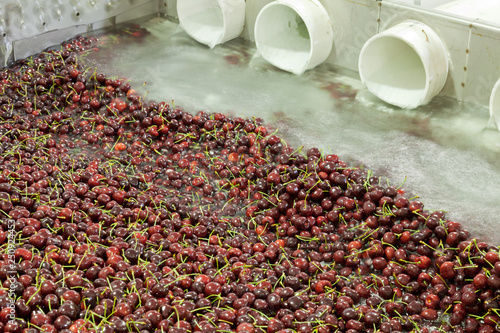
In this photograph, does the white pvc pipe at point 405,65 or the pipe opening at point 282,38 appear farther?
the pipe opening at point 282,38

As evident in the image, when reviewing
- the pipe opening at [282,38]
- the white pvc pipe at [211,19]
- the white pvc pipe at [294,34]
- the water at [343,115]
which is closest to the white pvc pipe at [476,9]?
the water at [343,115]

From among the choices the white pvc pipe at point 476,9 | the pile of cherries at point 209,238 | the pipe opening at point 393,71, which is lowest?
the pile of cherries at point 209,238

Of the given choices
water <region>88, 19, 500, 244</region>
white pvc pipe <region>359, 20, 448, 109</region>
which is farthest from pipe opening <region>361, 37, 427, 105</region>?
water <region>88, 19, 500, 244</region>

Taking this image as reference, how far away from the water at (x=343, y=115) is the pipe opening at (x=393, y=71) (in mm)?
118

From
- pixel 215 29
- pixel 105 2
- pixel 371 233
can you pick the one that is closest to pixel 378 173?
pixel 371 233

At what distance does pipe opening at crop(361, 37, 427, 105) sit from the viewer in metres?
5.13

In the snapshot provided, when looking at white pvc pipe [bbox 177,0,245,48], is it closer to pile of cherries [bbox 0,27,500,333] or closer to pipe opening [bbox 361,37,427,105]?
pile of cherries [bbox 0,27,500,333]

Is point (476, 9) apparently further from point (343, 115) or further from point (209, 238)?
point (209, 238)

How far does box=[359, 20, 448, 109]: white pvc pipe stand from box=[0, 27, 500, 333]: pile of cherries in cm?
111

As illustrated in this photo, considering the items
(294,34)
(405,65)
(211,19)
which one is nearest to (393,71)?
(405,65)

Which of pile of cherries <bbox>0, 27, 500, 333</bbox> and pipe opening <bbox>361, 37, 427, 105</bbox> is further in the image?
pipe opening <bbox>361, 37, 427, 105</bbox>

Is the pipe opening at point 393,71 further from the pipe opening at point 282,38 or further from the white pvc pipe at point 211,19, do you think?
the white pvc pipe at point 211,19

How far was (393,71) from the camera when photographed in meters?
5.29

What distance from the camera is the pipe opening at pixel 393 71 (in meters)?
5.13
